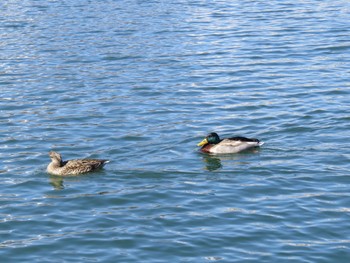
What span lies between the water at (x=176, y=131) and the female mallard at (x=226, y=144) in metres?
0.27

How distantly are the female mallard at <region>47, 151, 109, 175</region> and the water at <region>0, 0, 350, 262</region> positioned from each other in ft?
0.67

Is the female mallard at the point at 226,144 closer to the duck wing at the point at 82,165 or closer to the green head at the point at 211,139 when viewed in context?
the green head at the point at 211,139

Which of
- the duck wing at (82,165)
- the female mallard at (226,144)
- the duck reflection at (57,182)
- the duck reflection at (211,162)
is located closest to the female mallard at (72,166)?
the duck wing at (82,165)

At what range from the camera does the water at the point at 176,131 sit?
58.3ft

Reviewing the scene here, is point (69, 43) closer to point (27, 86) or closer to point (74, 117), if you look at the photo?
point (27, 86)

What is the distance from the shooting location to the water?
17766 mm

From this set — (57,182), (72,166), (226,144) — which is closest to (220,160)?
(226,144)

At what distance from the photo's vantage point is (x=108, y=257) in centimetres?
1689

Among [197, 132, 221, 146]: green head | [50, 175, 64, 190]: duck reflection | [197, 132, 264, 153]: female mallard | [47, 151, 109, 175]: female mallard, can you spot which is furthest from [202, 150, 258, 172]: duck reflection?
[50, 175, 64, 190]: duck reflection

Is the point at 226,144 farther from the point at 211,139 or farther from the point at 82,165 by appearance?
the point at 82,165

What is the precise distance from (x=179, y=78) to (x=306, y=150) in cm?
937

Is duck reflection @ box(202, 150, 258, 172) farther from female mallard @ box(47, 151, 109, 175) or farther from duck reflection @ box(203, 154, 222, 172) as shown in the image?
female mallard @ box(47, 151, 109, 175)

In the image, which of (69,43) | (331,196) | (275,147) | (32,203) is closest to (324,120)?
(275,147)

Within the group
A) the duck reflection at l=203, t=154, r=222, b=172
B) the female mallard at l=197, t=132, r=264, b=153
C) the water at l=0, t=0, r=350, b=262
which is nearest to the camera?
the water at l=0, t=0, r=350, b=262
